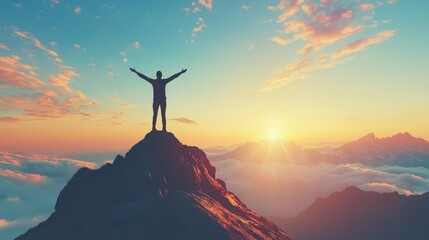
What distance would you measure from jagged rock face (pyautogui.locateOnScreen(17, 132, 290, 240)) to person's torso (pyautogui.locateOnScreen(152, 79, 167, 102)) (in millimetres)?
3886

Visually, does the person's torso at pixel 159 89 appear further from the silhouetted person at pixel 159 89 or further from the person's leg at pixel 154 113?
the person's leg at pixel 154 113

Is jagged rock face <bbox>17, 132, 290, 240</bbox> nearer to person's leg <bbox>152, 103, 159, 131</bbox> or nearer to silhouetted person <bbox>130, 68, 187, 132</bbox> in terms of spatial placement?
person's leg <bbox>152, 103, 159, 131</bbox>

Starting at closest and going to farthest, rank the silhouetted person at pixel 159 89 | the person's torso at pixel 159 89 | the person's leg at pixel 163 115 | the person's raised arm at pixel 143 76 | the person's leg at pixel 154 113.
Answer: the person's raised arm at pixel 143 76 < the silhouetted person at pixel 159 89 < the person's torso at pixel 159 89 < the person's leg at pixel 154 113 < the person's leg at pixel 163 115

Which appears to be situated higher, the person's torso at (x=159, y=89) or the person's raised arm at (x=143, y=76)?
the person's raised arm at (x=143, y=76)

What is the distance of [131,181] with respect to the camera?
87.5 ft

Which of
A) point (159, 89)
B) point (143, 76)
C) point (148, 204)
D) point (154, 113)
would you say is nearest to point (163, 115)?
point (154, 113)

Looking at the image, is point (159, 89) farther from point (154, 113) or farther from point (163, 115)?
point (163, 115)

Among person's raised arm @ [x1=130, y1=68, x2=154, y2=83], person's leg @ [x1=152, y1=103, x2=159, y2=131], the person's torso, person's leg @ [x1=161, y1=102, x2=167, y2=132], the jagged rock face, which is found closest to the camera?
the jagged rock face

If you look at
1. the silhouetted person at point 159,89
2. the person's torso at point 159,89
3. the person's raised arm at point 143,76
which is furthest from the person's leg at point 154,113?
the person's raised arm at point 143,76

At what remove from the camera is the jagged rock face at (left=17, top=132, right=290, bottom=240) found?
19.0 m

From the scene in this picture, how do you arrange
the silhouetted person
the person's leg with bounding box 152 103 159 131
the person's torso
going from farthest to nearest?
the person's leg with bounding box 152 103 159 131, the person's torso, the silhouetted person

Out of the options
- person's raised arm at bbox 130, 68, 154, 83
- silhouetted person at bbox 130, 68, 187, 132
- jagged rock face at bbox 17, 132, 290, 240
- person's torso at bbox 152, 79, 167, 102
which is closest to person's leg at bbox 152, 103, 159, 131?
silhouetted person at bbox 130, 68, 187, 132

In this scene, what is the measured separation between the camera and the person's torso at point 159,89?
3033 centimetres

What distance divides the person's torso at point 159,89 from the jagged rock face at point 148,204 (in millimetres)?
3886
